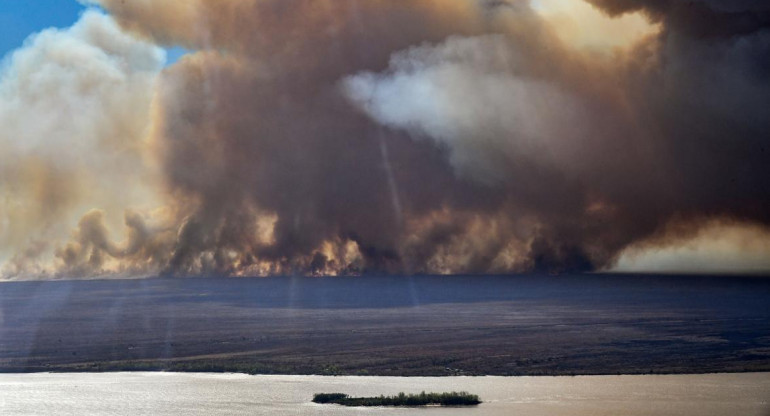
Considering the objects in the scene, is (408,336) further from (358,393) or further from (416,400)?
(416,400)

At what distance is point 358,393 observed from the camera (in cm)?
7838

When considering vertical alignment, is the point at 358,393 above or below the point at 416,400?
above

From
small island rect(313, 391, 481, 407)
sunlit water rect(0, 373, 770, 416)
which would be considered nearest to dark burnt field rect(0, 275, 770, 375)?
sunlit water rect(0, 373, 770, 416)

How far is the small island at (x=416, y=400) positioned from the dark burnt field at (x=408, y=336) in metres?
12.8

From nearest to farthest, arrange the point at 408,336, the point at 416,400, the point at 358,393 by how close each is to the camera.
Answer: the point at 416,400 → the point at 358,393 → the point at 408,336

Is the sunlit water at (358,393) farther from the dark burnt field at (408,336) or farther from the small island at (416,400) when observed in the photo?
the dark burnt field at (408,336)

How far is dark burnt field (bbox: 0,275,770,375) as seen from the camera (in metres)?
92.0

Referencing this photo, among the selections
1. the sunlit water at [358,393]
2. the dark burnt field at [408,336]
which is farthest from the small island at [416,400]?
the dark burnt field at [408,336]

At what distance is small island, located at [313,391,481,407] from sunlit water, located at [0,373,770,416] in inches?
43.3

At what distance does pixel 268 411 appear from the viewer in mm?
72812

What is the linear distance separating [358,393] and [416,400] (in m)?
5.90

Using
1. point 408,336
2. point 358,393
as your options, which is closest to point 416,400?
point 358,393

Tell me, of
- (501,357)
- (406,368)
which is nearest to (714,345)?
(501,357)

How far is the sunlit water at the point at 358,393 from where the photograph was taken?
7219 centimetres
